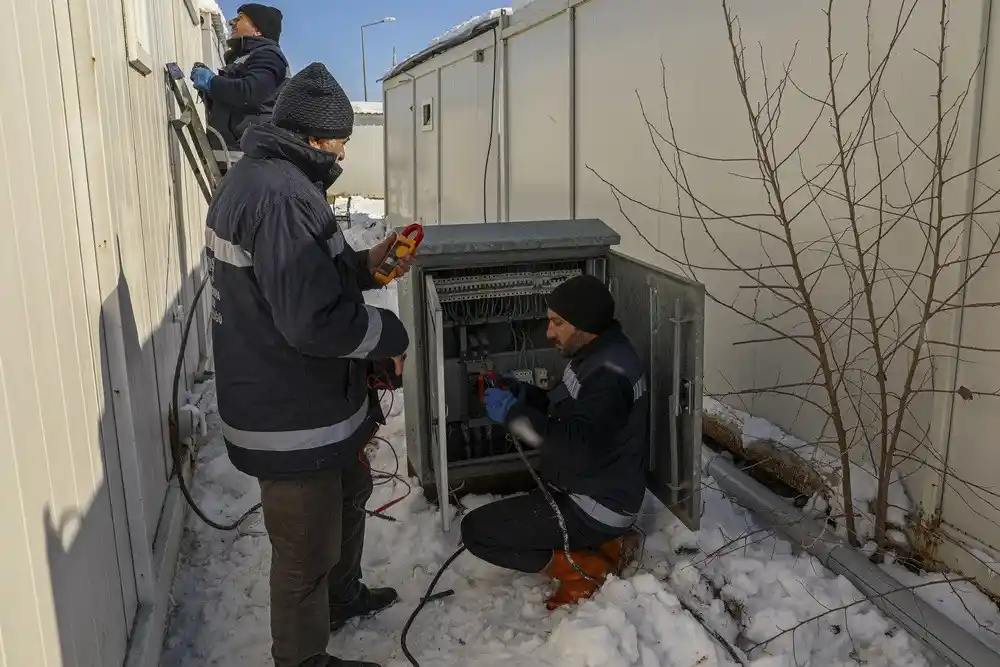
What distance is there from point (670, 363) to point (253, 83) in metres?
3.59

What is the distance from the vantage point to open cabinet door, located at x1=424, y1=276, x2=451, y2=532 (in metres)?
3.17

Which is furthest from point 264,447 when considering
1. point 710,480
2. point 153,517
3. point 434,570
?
point 710,480

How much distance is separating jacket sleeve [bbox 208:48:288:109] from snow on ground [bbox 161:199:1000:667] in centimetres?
289

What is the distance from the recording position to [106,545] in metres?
2.21

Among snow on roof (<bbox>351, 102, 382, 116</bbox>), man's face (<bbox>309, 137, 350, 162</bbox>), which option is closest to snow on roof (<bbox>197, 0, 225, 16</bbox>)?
man's face (<bbox>309, 137, 350, 162</bbox>)

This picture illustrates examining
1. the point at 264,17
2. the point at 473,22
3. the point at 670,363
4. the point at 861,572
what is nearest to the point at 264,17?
the point at 264,17

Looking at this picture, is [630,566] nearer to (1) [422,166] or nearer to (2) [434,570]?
(2) [434,570]

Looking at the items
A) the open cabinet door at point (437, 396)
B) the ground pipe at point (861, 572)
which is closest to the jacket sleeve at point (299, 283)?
the open cabinet door at point (437, 396)

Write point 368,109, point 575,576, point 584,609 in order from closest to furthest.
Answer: point 584,609
point 575,576
point 368,109

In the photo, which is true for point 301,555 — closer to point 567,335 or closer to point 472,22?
point 567,335

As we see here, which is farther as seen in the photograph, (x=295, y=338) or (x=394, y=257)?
(x=394, y=257)

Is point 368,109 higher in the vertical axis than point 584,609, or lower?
higher

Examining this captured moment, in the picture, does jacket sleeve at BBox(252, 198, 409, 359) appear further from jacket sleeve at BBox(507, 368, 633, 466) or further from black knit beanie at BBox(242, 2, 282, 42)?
black knit beanie at BBox(242, 2, 282, 42)

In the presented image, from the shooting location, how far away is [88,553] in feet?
6.54
